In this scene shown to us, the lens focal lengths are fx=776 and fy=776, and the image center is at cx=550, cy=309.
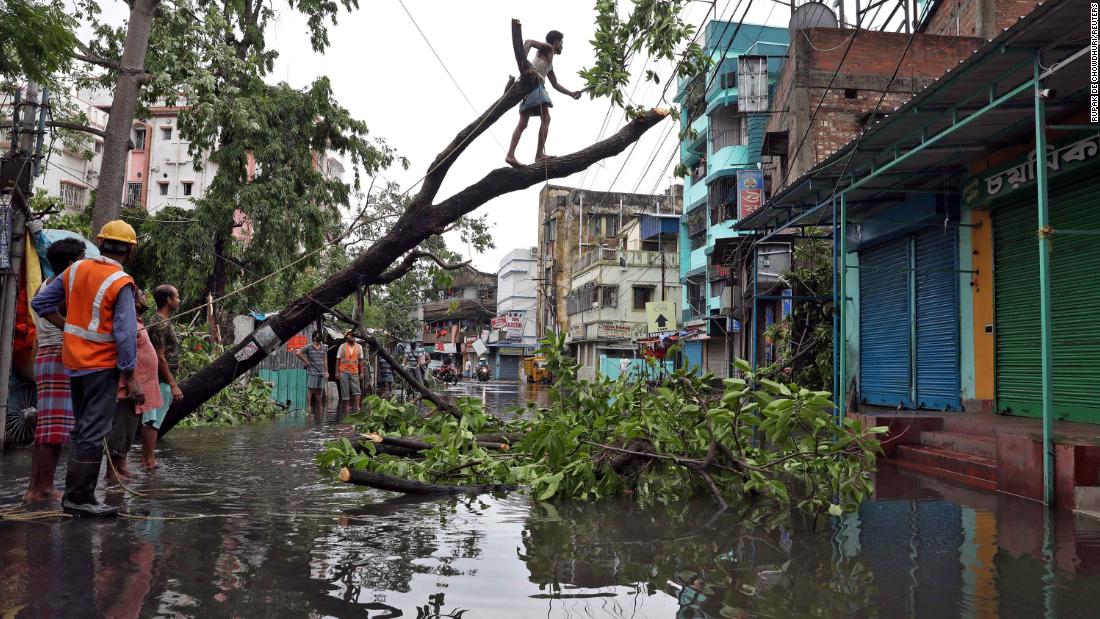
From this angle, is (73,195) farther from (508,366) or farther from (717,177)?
(717,177)

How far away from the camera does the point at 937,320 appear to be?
11.4 meters

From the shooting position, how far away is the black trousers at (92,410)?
4.77 m

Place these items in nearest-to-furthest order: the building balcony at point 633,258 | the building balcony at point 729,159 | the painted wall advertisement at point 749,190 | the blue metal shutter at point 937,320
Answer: the blue metal shutter at point 937,320
the painted wall advertisement at point 749,190
the building balcony at point 729,159
the building balcony at point 633,258

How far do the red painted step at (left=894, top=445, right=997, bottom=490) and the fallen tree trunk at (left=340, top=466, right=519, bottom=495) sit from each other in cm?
440

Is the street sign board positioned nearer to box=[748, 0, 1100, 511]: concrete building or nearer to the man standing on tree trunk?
box=[748, 0, 1100, 511]: concrete building

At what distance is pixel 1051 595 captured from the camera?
3.59 meters

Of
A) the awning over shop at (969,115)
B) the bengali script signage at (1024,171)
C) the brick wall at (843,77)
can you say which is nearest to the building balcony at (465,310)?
the brick wall at (843,77)

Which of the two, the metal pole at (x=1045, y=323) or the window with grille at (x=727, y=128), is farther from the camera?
the window with grille at (x=727, y=128)

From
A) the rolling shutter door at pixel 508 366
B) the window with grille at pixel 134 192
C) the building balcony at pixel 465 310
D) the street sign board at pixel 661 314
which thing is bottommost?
the rolling shutter door at pixel 508 366

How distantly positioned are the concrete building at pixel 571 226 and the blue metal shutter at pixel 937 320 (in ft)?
134

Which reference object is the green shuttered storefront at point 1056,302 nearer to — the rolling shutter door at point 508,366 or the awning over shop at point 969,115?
the awning over shop at point 969,115

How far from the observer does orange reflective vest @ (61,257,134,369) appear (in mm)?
4840

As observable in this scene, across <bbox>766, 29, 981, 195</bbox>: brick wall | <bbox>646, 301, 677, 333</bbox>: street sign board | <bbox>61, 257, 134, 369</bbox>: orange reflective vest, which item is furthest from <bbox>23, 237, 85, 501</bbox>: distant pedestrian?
<bbox>646, 301, 677, 333</bbox>: street sign board

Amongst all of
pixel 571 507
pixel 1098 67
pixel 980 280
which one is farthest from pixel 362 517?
pixel 980 280
